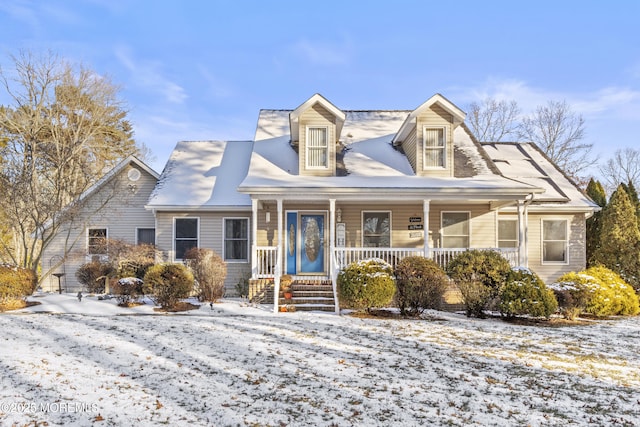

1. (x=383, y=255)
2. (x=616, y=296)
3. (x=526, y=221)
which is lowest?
(x=616, y=296)

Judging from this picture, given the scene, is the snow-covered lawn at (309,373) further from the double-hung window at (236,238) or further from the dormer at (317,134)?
the dormer at (317,134)

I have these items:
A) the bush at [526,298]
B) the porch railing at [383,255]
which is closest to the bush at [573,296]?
the bush at [526,298]

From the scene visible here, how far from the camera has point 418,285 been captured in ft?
33.3

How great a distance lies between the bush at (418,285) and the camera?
33.4ft

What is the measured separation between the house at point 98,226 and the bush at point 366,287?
8.38 metres

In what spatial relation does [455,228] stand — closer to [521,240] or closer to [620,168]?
[521,240]

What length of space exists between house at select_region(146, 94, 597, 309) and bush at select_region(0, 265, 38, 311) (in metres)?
4.02

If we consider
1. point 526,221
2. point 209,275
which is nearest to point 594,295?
point 526,221

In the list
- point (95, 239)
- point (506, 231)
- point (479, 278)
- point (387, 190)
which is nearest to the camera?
point (479, 278)

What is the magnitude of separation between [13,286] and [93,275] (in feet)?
10.6

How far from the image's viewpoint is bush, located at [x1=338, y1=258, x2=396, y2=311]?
32.6 ft

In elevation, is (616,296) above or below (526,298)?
below

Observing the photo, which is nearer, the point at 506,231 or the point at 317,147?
the point at 317,147

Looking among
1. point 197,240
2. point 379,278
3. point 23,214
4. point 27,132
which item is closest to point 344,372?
point 379,278
